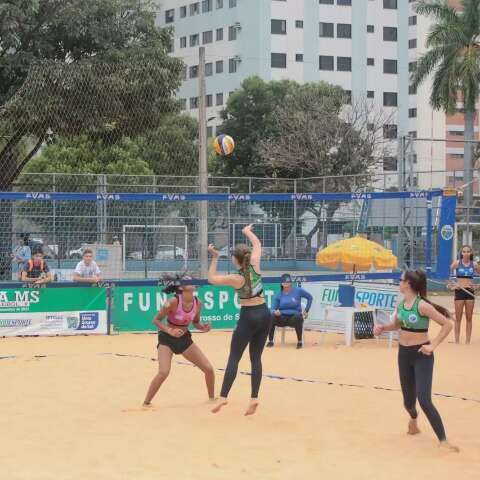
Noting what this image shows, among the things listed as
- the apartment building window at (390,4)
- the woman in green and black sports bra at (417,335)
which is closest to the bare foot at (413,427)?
the woman in green and black sports bra at (417,335)

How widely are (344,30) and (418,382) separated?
5740cm

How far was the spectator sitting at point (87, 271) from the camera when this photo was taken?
1734cm

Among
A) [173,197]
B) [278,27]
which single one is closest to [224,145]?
[173,197]

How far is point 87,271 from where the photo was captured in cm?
1759

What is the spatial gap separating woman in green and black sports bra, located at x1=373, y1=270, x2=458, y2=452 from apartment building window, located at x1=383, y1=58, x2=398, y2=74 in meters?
57.8

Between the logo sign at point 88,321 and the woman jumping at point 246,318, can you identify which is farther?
the logo sign at point 88,321

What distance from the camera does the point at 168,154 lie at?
1802 inches

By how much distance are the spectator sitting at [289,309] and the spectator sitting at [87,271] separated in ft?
11.6

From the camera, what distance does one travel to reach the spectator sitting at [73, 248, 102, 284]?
1734 centimetres

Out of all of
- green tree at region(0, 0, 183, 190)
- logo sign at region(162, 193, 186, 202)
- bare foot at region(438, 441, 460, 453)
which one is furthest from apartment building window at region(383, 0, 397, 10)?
bare foot at region(438, 441, 460, 453)

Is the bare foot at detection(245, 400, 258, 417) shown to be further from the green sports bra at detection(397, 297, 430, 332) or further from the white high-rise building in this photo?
the white high-rise building

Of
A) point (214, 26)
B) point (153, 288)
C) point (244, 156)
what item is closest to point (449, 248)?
point (153, 288)

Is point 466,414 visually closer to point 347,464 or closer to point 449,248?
Answer: point 347,464

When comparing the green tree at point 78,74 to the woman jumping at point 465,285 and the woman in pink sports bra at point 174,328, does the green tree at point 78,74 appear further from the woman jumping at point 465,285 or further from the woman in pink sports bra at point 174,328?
the woman in pink sports bra at point 174,328
